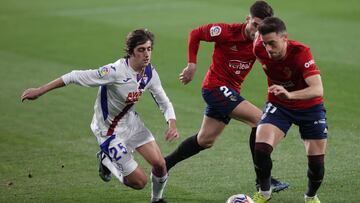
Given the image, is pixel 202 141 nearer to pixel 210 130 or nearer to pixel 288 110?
pixel 210 130

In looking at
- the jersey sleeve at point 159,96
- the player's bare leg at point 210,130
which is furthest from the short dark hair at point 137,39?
the player's bare leg at point 210,130

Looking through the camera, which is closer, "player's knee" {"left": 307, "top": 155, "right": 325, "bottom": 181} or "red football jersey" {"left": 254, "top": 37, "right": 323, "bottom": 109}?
"red football jersey" {"left": 254, "top": 37, "right": 323, "bottom": 109}

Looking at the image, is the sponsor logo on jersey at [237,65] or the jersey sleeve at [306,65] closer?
the jersey sleeve at [306,65]

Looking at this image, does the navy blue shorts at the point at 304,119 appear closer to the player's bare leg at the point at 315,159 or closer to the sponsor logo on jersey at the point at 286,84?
the player's bare leg at the point at 315,159

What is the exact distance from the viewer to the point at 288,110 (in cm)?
899

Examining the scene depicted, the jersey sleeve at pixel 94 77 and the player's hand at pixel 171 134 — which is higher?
the jersey sleeve at pixel 94 77

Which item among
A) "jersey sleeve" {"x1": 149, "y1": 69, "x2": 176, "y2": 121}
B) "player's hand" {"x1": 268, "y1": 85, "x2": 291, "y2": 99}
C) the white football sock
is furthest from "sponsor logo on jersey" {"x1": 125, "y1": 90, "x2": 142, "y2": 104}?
"player's hand" {"x1": 268, "y1": 85, "x2": 291, "y2": 99}

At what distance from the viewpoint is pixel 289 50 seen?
8.71 m

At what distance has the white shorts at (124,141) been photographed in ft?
30.4

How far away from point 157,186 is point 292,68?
214 cm

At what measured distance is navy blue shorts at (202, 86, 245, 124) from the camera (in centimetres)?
1004

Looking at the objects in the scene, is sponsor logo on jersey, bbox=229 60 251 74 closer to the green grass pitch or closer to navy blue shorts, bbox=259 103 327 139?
navy blue shorts, bbox=259 103 327 139

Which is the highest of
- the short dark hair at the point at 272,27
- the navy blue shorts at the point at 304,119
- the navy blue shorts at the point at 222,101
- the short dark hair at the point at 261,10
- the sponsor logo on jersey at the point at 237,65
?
the short dark hair at the point at 272,27

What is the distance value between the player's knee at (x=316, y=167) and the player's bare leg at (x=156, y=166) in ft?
5.56
